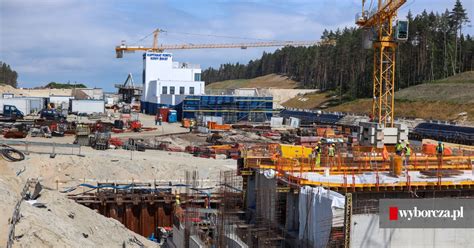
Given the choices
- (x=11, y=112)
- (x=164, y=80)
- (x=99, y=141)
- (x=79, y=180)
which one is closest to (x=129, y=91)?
(x=164, y=80)

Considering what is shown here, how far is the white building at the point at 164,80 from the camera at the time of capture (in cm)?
8600

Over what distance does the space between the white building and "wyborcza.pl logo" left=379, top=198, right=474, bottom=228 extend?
222ft

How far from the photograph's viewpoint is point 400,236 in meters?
15.3

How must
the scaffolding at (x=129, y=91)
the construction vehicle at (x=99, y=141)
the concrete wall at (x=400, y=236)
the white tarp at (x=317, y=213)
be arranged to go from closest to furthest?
the concrete wall at (x=400, y=236) < the white tarp at (x=317, y=213) < the construction vehicle at (x=99, y=141) < the scaffolding at (x=129, y=91)

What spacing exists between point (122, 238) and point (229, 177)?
Answer: 20.0ft

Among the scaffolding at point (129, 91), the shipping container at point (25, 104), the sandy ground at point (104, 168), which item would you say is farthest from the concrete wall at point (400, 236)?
the scaffolding at point (129, 91)

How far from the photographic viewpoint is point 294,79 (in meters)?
170

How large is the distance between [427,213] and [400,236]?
0.94 meters

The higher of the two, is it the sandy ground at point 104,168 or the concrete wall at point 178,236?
the sandy ground at point 104,168

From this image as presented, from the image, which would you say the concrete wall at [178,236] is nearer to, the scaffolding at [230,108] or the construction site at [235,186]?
the construction site at [235,186]

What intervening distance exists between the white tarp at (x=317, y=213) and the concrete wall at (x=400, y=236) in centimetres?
72

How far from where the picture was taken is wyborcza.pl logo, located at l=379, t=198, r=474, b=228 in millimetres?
15109

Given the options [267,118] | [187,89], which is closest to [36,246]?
[267,118]

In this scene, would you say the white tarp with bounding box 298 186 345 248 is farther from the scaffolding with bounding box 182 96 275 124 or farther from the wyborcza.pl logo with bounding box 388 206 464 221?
the scaffolding with bounding box 182 96 275 124
